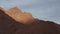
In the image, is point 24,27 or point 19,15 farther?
point 19,15

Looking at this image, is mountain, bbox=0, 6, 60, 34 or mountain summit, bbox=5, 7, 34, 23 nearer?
mountain, bbox=0, 6, 60, 34

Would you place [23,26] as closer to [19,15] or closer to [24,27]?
[24,27]

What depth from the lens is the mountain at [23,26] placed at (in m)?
0.96

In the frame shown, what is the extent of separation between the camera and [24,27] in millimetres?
1073

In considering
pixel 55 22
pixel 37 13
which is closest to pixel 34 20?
pixel 37 13

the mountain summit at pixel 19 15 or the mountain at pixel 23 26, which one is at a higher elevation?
the mountain summit at pixel 19 15

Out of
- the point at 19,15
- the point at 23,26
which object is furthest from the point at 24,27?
the point at 19,15

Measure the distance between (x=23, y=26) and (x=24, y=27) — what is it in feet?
0.09

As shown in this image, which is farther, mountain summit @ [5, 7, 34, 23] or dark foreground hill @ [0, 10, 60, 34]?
mountain summit @ [5, 7, 34, 23]

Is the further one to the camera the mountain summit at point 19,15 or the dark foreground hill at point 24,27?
the mountain summit at point 19,15

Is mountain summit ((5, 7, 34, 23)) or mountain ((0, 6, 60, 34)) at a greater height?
mountain summit ((5, 7, 34, 23))

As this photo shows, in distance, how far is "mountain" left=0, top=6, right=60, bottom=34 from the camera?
3.16 feet

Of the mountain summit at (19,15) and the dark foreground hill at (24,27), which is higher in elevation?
the mountain summit at (19,15)

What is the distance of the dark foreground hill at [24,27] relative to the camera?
963 mm
